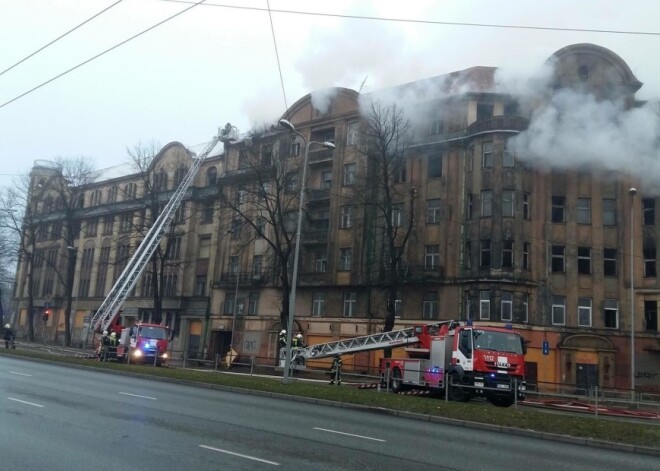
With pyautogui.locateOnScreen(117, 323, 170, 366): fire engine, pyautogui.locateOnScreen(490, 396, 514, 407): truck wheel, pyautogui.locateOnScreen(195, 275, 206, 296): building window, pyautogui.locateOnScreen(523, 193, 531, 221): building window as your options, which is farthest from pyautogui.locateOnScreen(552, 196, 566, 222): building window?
pyautogui.locateOnScreen(195, 275, 206, 296): building window

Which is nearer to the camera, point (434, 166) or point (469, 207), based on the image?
point (469, 207)

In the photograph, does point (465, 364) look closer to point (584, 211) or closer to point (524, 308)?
point (524, 308)

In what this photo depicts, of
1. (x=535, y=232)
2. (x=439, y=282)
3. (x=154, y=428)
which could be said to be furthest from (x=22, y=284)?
(x=154, y=428)

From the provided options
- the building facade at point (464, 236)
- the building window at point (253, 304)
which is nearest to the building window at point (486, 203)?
the building facade at point (464, 236)

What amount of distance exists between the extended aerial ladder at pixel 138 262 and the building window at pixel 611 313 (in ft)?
97.1

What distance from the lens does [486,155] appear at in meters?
38.3

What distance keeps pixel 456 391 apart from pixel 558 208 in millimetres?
21038

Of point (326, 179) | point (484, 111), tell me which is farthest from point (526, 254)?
point (326, 179)

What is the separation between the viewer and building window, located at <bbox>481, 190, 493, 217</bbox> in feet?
123

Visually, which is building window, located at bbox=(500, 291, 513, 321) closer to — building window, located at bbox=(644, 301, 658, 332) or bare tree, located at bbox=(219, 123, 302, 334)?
building window, located at bbox=(644, 301, 658, 332)

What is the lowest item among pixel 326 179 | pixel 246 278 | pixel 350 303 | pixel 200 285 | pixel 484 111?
pixel 350 303

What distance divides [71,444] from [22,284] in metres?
73.5

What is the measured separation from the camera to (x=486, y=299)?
36.2 meters

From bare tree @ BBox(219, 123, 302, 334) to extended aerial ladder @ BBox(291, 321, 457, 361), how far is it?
10.2 m
